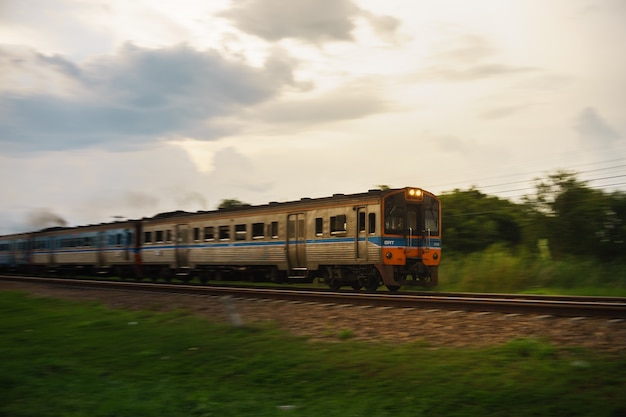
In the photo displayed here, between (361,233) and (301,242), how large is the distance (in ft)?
10.0

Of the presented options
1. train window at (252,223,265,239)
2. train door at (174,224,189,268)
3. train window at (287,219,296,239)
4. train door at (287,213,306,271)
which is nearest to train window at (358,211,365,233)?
train door at (287,213,306,271)

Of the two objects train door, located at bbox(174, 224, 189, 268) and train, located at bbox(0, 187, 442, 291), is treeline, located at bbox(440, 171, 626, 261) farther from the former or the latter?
train door, located at bbox(174, 224, 189, 268)

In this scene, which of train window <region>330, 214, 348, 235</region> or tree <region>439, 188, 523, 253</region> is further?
tree <region>439, 188, 523, 253</region>

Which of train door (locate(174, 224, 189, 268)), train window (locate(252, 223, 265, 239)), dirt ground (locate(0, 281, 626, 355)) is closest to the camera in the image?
dirt ground (locate(0, 281, 626, 355))

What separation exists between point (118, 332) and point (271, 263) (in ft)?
40.2

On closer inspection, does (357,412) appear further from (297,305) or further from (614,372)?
(297,305)

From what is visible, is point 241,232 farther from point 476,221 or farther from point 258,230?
point 476,221

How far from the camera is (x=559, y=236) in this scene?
2777cm

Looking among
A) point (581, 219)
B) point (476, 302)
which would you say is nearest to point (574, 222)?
point (581, 219)

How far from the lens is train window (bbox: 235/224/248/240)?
2486 cm

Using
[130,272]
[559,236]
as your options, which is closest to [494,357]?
[559,236]

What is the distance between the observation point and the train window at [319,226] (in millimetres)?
21156

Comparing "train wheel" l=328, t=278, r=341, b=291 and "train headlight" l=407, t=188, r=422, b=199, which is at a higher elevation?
"train headlight" l=407, t=188, r=422, b=199

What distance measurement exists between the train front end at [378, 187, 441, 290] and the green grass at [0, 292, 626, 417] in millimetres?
8978
